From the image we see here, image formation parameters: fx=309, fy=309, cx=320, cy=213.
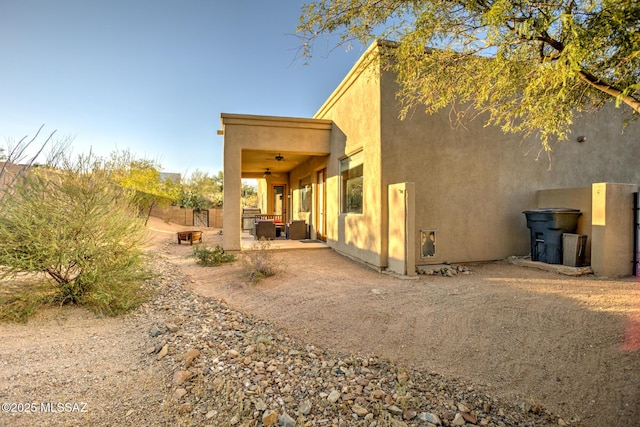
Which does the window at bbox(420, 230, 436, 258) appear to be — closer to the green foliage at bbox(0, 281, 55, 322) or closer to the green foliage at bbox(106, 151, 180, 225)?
the green foliage at bbox(0, 281, 55, 322)

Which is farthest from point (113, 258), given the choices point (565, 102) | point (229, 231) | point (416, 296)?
point (565, 102)

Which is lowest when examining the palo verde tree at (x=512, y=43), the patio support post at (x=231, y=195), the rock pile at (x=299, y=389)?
the rock pile at (x=299, y=389)

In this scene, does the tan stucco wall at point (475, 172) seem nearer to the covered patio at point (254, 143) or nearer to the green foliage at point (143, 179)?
the covered patio at point (254, 143)

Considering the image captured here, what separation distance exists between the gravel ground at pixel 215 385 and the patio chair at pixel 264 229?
7637 mm

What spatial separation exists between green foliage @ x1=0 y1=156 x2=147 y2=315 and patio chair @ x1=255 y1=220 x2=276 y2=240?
A: 6.32 metres

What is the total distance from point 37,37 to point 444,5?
8.43 meters

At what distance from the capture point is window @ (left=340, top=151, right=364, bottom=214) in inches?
310

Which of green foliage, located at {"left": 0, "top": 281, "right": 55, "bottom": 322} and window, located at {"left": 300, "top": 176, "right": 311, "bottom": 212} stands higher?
window, located at {"left": 300, "top": 176, "right": 311, "bottom": 212}

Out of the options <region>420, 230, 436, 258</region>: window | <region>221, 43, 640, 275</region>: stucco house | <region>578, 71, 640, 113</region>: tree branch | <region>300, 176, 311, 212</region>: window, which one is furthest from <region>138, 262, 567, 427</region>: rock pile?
<region>300, 176, 311, 212</region>: window

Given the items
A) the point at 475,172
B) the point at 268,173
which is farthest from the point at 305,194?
the point at 475,172

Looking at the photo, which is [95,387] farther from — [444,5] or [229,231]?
[229,231]

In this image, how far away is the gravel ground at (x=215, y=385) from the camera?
85.7 inches

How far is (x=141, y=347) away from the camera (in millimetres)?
3277

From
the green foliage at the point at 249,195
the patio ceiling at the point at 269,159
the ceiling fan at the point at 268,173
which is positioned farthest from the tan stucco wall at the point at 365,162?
the green foliage at the point at 249,195
